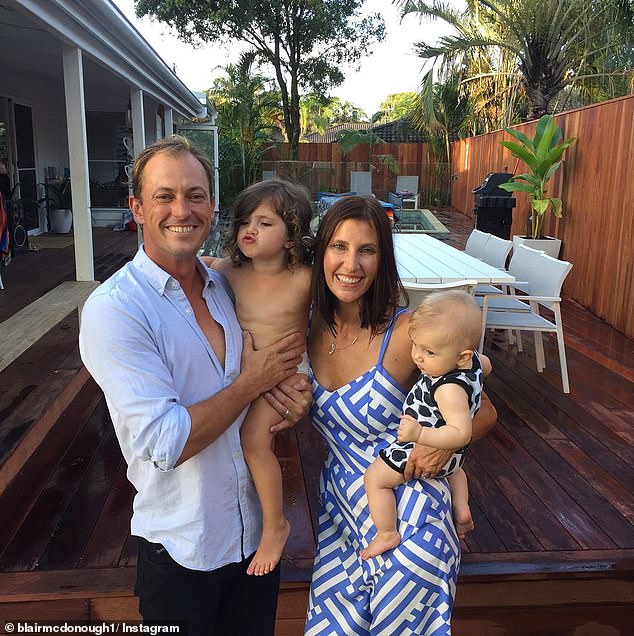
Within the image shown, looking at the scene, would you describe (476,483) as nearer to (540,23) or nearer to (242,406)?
(242,406)

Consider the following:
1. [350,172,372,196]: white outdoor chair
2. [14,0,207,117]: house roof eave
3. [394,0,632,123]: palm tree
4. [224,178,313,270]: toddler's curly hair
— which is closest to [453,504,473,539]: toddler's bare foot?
[224,178,313,270]: toddler's curly hair

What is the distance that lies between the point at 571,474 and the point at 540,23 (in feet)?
31.9

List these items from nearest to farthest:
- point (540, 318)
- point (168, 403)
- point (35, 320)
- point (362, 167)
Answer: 1. point (168, 403)
2. point (35, 320)
3. point (540, 318)
4. point (362, 167)

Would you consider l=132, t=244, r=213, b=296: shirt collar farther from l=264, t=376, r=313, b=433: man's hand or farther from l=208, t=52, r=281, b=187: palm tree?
l=208, t=52, r=281, b=187: palm tree

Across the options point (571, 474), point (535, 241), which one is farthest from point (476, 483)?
point (535, 241)

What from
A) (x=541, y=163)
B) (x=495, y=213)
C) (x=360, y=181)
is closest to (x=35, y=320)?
(x=541, y=163)

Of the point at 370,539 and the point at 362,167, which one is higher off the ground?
the point at 362,167

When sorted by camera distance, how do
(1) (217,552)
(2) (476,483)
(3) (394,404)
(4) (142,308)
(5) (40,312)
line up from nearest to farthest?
(4) (142,308)
(1) (217,552)
(3) (394,404)
(2) (476,483)
(5) (40,312)

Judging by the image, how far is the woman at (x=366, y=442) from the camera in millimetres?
1388

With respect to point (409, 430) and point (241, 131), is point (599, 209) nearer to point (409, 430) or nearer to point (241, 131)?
point (409, 430)

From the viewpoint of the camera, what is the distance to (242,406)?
1309 millimetres

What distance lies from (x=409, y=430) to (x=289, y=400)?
0.95ft

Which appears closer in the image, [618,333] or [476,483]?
[476,483]

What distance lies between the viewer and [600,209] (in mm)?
6180
